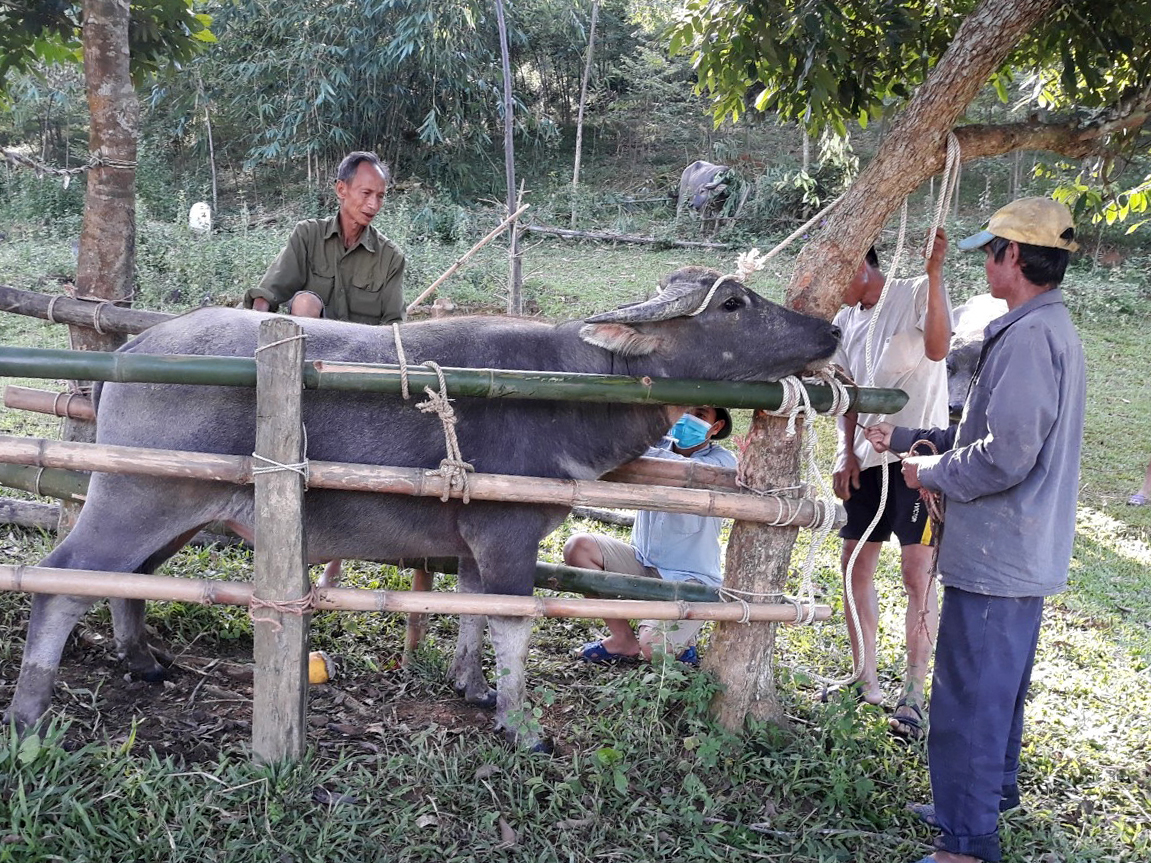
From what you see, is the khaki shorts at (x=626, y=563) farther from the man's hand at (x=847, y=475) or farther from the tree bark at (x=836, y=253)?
the man's hand at (x=847, y=475)

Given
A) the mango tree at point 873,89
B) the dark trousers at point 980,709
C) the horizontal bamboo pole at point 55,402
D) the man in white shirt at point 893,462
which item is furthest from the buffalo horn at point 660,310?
the horizontal bamboo pole at point 55,402

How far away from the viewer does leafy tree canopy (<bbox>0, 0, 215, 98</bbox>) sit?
498 cm

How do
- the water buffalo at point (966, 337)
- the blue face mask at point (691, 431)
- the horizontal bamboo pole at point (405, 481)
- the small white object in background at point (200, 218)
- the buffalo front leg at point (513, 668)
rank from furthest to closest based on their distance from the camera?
the small white object in background at point (200, 218) < the water buffalo at point (966, 337) < the blue face mask at point (691, 431) < the buffalo front leg at point (513, 668) < the horizontal bamboo pole at point (405, 481)

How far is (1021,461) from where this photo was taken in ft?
10.0

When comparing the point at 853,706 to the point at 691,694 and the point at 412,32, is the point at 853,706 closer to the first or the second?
the point at 691,694

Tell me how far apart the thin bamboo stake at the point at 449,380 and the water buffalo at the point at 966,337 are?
394cm

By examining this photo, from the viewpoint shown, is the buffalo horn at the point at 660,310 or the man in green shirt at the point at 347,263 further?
the man in green shirt at the point at 347,263

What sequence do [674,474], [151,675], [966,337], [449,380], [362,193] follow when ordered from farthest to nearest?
1. [966,337]
2. [362,193]
3. [674,474]
4. [151,675]
5. [449,380]

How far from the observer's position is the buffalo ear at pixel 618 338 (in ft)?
12.1

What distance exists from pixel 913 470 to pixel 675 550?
4.38 feet

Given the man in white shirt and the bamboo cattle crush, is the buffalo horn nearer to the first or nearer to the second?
the bamboo cattle crush

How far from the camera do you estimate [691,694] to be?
12.3ft

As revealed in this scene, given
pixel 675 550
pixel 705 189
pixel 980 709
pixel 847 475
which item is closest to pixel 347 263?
pixel 675 550

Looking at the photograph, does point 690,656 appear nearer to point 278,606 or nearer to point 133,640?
point 278,606
